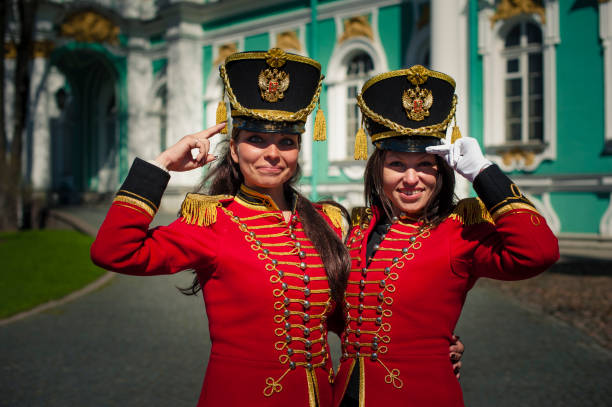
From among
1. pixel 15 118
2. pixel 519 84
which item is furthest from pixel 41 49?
pixel 519 84

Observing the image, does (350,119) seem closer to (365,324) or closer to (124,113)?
(124,113)

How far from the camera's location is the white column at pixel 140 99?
19.6 metres

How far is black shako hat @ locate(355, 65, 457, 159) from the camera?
236cm

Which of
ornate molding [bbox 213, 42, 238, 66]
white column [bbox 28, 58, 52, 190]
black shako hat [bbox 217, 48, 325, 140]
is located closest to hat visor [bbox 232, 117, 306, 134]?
black shako hat [bbox 217, 48, 325, 140]

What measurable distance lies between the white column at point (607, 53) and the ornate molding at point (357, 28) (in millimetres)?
5222

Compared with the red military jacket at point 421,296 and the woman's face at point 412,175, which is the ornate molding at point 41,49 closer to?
the woman's face at point 412,175

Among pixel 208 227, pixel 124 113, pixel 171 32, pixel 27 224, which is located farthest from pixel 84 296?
pixel 124 113

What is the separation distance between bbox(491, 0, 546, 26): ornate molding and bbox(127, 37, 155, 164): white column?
38.7 feet

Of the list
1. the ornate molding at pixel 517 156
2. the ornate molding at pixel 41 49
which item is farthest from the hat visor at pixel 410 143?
the ornate molding at pixel 41 49

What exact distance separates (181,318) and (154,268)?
16.1 feet

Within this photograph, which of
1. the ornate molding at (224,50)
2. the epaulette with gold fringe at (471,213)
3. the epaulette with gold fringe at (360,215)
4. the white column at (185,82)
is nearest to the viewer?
the epaulette with gold fringe at (471,213)

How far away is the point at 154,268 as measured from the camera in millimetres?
2127

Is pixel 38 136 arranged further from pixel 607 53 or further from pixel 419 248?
pixel 419 248

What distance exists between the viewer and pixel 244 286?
2.26 m
